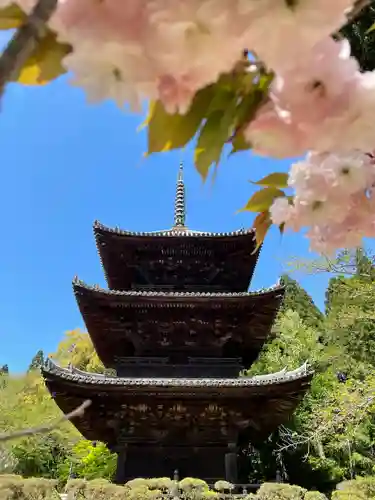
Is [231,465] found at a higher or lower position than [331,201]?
lower

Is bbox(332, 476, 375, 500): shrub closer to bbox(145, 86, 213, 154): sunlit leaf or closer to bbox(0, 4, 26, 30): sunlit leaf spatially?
bbox(145, 86, 213, 154): sunlit leaf

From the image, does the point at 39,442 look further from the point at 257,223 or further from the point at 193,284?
the point at 257,223

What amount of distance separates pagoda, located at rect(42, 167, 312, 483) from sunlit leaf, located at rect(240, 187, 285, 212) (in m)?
A: 7.08

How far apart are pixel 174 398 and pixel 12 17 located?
7.69 metres

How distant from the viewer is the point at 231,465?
7.86 metres

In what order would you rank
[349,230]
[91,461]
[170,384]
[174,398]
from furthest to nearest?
1. [91,461]
2. [174,398]
3. [170,384]
4. [349,230]

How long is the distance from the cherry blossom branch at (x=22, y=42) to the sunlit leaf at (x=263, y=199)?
1.59 feet

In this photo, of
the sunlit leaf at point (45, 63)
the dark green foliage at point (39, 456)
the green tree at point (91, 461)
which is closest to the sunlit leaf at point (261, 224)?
the sunlit leaf at point (45, 63)

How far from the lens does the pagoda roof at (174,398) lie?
25.2 feet

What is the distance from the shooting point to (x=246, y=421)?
8102mm

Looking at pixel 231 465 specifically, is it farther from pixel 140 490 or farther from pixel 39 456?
pixel 39 456

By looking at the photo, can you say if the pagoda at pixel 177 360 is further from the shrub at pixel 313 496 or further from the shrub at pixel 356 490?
the shrub at pixel 356 490

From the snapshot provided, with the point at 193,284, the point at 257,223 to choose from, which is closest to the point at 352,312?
the point at 193,284

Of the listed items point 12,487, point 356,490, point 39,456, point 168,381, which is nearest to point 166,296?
point 168,381
